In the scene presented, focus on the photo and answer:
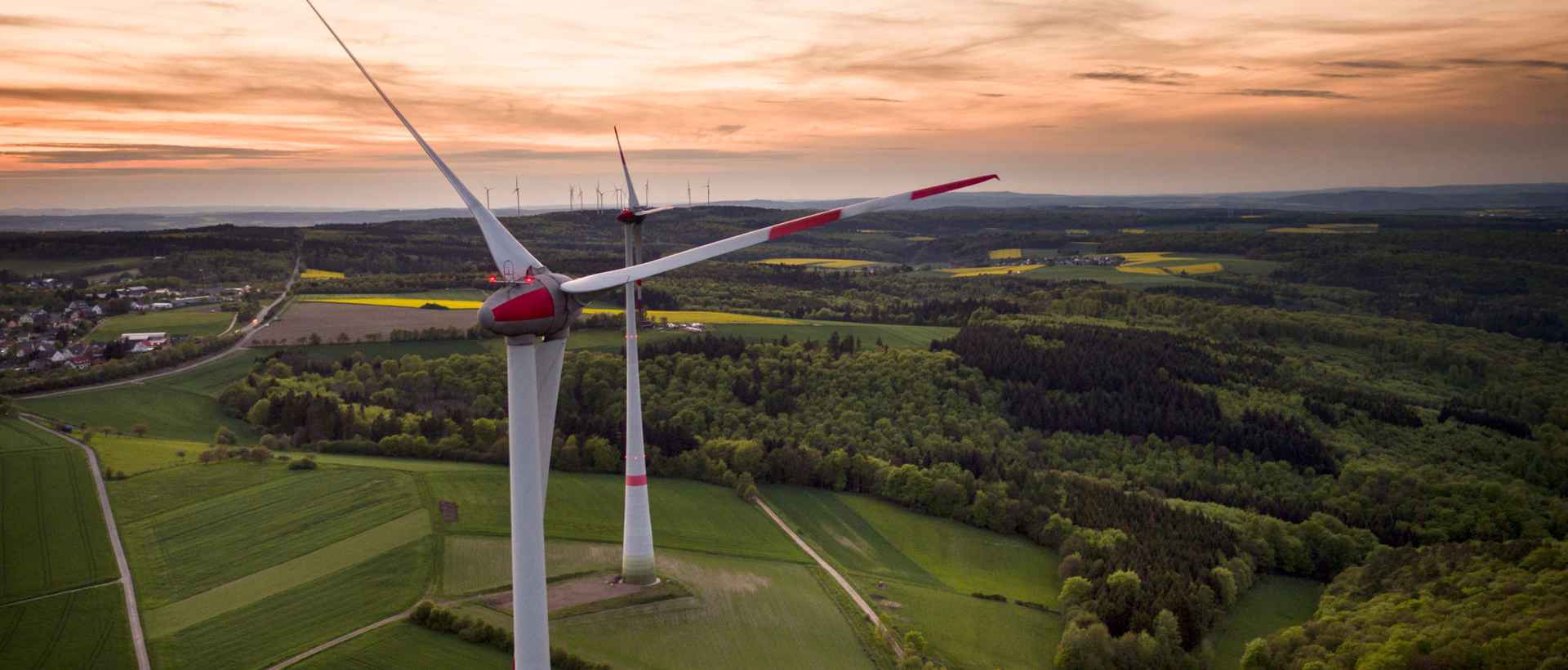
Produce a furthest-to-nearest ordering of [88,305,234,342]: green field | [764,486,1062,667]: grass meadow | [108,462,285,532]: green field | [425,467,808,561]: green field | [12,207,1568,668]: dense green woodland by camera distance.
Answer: [88,305,234,342]: green field, [425,467,808,561]: green field, [108,462,285,532]: green field, [12,207,1568,668]: dense green woodland, [764,486,1062,667]: grass meadow

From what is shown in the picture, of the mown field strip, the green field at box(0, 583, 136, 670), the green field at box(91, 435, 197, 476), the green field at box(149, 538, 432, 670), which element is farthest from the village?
the green field at box(149, 538, 432, 670)

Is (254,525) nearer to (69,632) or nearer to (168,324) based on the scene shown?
(69,632)

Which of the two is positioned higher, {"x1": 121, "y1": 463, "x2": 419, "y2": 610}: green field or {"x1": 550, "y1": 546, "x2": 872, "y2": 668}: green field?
{"x1": 121, "y1": 463, "x2": 419, "y2": 610}: green field

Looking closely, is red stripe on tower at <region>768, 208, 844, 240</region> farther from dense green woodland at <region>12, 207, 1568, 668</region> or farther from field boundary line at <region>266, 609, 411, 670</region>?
dense green woodland at <region>12, 207, 1568, 668</region>

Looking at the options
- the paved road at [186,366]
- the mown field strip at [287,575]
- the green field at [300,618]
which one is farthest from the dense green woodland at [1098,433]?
the green field at [300,618]

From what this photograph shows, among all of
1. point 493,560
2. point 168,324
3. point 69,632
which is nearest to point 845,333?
point 493,560

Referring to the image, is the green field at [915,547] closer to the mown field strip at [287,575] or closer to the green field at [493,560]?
the green field at [493,560]

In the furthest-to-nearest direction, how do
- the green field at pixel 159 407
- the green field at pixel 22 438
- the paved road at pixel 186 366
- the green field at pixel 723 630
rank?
the paved road at pixel 186 366, the green field at pixel 159 407, the green field at pixel 22 438, the green field at pixel 723 630
